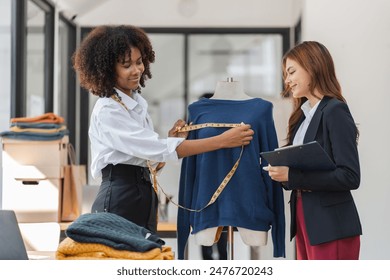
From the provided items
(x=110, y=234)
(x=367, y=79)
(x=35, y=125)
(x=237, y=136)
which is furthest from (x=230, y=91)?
(x=35, y=125)

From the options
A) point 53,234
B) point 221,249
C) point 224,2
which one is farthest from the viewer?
point 224,2

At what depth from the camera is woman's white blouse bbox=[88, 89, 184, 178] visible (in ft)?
8.89

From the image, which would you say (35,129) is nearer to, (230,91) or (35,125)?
(35,125)

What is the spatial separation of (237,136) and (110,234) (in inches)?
44.8

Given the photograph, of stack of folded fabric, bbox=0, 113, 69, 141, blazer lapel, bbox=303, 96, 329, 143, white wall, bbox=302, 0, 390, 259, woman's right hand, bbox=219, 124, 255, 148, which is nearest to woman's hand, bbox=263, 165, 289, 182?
blazer lapel, bbox=303, 96, 329, 143

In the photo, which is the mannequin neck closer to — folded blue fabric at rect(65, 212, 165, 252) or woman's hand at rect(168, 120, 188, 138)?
woman's hand at rect(168, 120, 188, 138)

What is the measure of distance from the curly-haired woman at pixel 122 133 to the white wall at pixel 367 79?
178 centimetres

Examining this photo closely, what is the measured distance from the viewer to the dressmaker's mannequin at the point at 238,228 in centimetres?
294

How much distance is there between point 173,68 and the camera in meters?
8.70

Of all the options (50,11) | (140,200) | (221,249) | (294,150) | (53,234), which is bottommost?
(221,249)
